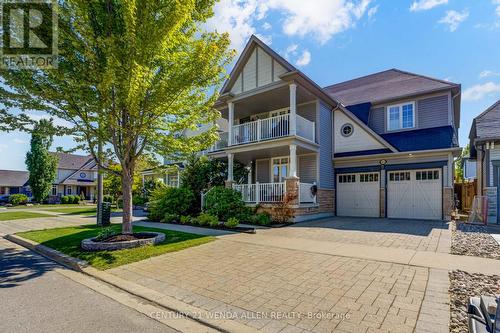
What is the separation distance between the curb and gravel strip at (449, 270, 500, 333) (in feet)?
8.23

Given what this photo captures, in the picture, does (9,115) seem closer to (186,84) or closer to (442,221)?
(186,84)

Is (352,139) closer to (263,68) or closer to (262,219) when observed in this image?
(263,68)

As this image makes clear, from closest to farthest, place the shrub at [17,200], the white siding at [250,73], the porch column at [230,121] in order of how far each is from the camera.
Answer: the white siding at [250,73]
the porch column at [230,121]
the shrub at [17,200]

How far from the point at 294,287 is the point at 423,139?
42.0 ft

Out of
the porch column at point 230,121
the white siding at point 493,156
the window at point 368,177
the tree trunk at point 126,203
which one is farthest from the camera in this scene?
the porch column at point 230,121

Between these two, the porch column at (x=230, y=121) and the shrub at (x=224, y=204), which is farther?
the porch column at (x=230, y=121)

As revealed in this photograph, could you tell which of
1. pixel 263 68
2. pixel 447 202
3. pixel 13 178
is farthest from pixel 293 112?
pixel 13 178

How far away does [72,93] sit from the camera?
7.19 m

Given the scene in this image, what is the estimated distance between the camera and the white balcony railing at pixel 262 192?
13523 mm

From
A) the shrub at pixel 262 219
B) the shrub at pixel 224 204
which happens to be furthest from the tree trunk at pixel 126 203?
the shrub at pixel 262 219

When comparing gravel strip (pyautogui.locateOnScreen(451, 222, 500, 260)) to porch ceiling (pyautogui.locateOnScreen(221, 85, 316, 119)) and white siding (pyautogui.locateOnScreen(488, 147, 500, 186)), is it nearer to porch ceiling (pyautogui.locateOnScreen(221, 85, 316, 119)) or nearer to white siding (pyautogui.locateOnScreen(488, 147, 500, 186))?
white siding (pyautogui.locateOnScreen(488, 147, 500, 186))

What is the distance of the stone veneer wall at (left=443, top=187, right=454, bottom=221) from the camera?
13.1 m

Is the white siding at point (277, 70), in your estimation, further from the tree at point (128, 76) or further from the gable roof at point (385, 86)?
the tree at point (128, 76)

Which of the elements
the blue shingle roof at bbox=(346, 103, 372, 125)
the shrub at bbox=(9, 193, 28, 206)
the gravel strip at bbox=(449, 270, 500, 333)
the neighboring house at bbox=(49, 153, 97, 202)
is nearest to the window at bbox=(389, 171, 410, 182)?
the blue shingle roof at bbox=(346, 103, 372, 125)
